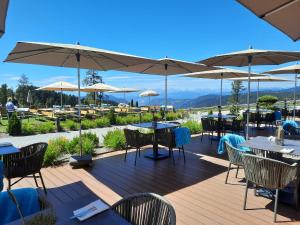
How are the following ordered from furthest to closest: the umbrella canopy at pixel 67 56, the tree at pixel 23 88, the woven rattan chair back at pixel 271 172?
the tree at pixel 23 88
the umbrella canopy at pixel 67 56
the woven rattan chair back at pixel 271 172

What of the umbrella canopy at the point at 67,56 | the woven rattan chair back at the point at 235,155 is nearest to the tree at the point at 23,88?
the umbrella canopy at the point at 67,56

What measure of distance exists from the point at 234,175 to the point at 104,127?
8.73 meters

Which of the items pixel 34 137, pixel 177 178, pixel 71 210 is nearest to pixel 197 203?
pixel 177 178

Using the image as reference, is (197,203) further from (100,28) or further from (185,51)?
(185,51)

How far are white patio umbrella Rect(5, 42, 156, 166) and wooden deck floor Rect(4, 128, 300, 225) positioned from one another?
2.38 ft

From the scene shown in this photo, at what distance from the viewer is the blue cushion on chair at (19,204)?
6.08 feet

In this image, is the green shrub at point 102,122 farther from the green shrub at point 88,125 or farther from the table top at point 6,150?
the table top at point 6,150

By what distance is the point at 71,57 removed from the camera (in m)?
5.42

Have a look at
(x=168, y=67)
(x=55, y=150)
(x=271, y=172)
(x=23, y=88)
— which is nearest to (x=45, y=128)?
(x=55, y=150)

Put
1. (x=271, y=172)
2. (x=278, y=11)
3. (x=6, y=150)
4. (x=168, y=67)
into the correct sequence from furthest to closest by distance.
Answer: (x=168, y=67), (x=6, y=150), (x=271, y=172), (x=278, y=11)

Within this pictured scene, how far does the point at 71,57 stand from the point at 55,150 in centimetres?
210

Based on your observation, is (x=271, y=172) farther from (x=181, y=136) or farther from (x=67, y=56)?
(x=67, y=56)

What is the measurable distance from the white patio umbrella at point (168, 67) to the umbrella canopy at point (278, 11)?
3.46 meters

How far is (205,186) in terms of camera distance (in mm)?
4059
